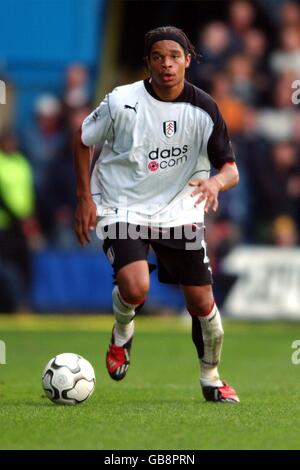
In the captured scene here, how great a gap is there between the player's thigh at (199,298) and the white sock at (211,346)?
2.7 inches

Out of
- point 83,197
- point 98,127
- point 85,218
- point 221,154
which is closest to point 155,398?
point 85,218

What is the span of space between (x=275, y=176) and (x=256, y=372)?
576 cm

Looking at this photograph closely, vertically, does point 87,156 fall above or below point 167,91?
below

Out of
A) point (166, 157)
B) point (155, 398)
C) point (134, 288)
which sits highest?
point (166, 157)

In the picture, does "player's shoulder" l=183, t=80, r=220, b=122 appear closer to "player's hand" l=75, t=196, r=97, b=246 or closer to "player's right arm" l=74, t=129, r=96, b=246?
"player's right arm" l=74, t=129, r=96, b=246

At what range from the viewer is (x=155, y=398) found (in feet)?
25.8

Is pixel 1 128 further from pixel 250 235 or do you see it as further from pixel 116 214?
pixel 116 214

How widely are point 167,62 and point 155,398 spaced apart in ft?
7.26

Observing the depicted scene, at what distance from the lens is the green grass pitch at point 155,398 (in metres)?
5.93

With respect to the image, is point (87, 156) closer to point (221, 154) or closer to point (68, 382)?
point (221, 154)

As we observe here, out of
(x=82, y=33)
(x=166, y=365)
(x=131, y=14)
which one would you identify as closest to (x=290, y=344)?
(x=166, y=365)

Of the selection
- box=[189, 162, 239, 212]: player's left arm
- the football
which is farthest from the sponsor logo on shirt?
the football

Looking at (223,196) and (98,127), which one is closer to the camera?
(98,127)

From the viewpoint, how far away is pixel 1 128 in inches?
640
